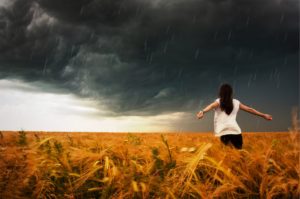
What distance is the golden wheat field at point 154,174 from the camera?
2689mm

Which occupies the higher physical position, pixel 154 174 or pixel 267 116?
pixel 267 116

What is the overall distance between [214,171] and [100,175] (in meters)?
1.16

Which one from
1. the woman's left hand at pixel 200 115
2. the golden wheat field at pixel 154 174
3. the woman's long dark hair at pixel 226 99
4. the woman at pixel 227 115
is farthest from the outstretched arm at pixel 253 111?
the golden wheat field at pixel 154 174

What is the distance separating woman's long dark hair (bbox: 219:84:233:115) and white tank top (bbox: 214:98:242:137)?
11cm

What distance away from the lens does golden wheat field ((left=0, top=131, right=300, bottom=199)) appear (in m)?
2.69

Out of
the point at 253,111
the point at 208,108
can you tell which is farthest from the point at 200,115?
the point at 253,111

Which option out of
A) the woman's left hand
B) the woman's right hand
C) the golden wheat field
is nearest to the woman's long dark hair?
the woman's right hand

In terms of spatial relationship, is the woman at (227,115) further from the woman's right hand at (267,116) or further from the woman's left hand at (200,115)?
the woman's left hand at (200,115)

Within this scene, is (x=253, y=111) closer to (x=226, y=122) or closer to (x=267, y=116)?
(x=267, y=116)

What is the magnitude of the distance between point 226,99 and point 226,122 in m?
0.58

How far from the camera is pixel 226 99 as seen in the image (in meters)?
7.70

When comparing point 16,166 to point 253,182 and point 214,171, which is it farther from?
point 253,182

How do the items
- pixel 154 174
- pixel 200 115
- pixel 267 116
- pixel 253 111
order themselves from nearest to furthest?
pixel 154 174 < pixel 200 115 < pixel 267 116 < pixel 253 111

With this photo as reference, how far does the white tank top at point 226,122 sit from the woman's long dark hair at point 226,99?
11 centimetres
